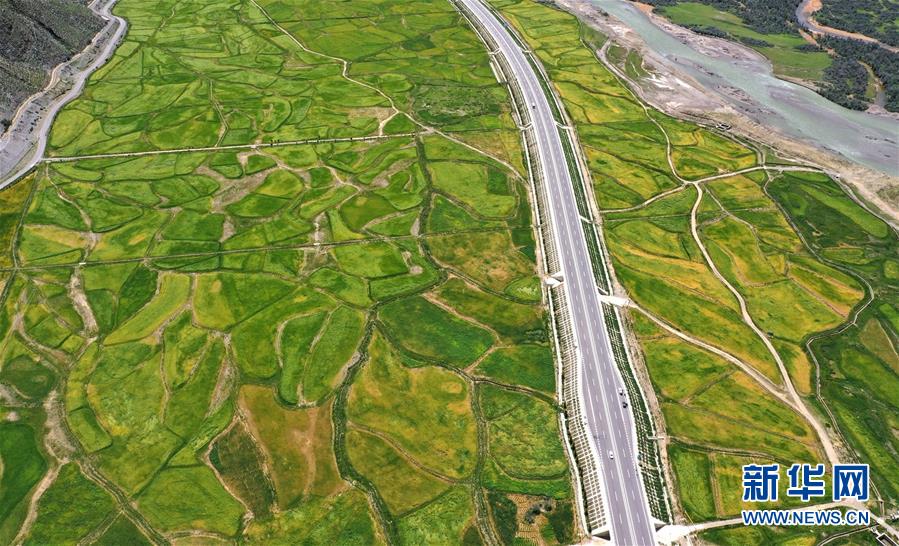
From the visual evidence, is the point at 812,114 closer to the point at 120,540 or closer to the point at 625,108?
the point at 625,108

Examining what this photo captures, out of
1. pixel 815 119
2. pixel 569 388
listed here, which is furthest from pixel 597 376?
pixel 815 119

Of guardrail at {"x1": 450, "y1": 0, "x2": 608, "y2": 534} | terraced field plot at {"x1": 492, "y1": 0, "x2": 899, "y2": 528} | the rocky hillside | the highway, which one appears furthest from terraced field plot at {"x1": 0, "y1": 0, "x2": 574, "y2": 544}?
terraced field plot at {"x1": 492, "y1": 0, "x2": 899, "y2": 528}

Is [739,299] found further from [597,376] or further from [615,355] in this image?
[597,376]

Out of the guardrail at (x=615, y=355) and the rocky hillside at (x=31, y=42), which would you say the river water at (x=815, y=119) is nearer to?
the guardrail at (x=615, y=355)

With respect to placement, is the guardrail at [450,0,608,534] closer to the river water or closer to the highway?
the highway

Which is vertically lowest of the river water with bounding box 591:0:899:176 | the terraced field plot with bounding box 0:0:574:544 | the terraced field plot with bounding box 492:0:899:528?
the terraced field plot with bounding box 0:0:574:544
